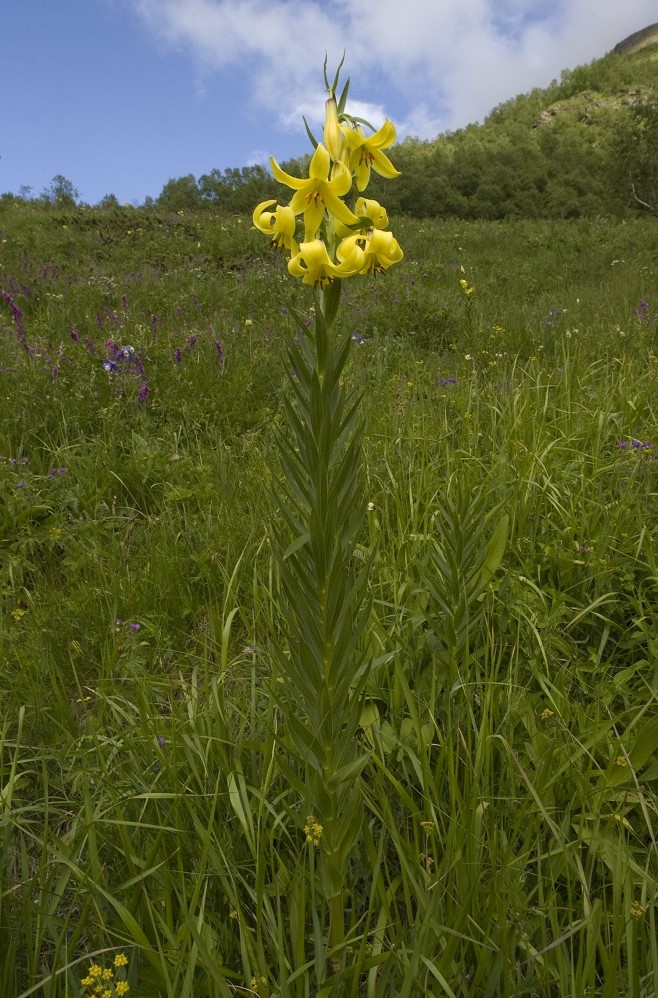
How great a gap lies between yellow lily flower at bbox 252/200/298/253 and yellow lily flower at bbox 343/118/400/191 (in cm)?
15

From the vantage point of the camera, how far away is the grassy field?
1.05 metres

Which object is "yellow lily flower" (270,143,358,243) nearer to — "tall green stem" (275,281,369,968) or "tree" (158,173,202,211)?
"tall green stem" (275,281,369,968)

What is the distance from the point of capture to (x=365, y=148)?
968 millimetres

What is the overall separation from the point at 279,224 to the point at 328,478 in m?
0.43

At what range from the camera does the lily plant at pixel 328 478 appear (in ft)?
2.94

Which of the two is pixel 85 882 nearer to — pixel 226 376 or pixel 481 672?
pixel 481 672

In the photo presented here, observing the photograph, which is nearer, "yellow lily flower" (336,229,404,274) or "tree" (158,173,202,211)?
"yellow lily flower" (336,229,404,274)

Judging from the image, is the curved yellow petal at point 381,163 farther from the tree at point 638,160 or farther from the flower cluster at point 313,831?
the tree at point 638,160

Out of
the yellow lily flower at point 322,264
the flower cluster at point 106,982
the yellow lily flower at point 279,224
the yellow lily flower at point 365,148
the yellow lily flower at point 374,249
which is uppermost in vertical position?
the yellow lily flower at point 365,148

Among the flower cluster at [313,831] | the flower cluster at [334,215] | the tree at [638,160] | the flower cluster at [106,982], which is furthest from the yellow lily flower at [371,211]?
the tree at [638,160]

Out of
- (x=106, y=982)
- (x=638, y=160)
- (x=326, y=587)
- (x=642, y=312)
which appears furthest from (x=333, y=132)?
(x=638, y=160)

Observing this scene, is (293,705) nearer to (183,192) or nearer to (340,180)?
(340,180)

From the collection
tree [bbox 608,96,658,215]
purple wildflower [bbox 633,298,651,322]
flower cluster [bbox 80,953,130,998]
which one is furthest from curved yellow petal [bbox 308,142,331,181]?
tree [bbox 608,96,658,215]

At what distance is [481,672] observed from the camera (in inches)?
65.4
